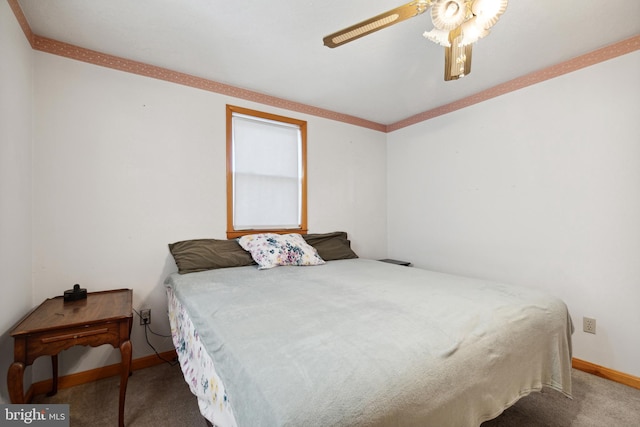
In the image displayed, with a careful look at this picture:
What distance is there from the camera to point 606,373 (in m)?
2.00

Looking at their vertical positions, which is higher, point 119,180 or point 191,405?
point 119,180

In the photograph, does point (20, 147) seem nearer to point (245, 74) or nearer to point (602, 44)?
point (245, 74)

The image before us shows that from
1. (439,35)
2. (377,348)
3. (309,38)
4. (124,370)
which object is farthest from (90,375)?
(439,35)

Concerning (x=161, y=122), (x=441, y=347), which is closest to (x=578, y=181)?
(x=441, y=347)

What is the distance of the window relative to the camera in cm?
269

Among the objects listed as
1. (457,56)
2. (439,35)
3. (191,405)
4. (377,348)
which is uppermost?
(439,35)

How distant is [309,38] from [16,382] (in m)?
2.47

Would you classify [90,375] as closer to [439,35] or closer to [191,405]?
[191,405]

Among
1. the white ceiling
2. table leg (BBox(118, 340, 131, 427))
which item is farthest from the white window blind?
table leg (BBox(118, 340, 131, 427))

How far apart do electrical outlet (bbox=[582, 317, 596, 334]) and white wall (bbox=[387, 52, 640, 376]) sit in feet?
0.09

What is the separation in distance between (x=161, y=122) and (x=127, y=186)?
61cm

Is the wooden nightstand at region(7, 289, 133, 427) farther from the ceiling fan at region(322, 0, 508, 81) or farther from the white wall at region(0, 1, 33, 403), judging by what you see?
the ceiling fan at region(322, 0, 508, 81)

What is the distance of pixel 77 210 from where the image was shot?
1981mm

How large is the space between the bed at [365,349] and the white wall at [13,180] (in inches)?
31.7
